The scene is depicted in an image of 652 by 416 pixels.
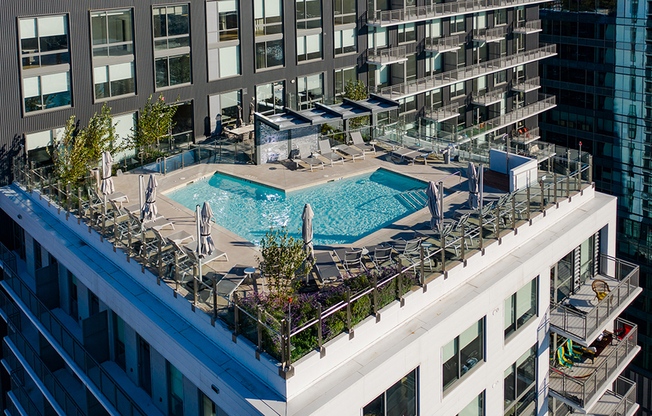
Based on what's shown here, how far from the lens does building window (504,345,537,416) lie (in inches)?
843

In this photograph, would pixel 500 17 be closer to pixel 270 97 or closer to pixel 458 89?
pixel 458 89

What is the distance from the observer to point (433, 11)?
46156mm

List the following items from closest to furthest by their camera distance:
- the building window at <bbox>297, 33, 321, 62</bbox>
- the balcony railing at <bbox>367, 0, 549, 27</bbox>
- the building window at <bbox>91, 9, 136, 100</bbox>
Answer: the building window at <bbox>91, 9, 136, 100</bbox>
the building window at <bbox>297, 33, 321, 62</bbox>
the balcony railing at <bbox>367, 0, 549, 27</bbox>

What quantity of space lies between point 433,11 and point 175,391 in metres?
33.8

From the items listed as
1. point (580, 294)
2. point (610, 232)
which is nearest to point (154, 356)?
point (580, 294)

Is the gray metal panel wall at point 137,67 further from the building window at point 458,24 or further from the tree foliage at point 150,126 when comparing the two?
the building window at point 458,24

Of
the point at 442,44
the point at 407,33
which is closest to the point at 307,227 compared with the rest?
the point at 407,33

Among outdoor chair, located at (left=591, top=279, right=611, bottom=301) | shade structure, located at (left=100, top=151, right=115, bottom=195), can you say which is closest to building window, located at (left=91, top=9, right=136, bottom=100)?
shade structure, located at (left=100, top=151, right=115, bottom=195)

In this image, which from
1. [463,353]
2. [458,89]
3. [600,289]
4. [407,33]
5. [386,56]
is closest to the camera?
[463,353]

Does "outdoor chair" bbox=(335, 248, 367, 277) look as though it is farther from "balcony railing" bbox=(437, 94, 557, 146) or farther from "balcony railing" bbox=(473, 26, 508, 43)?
"balcony railing" bbox=(473, 26, 508, 43)

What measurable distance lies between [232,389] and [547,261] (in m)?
10.6

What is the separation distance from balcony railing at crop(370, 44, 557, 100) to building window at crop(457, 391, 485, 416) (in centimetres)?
2432

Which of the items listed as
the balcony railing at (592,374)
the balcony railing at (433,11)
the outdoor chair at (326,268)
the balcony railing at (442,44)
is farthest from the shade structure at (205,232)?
the balcony railing at (442,44)

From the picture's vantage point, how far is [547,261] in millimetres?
21734
